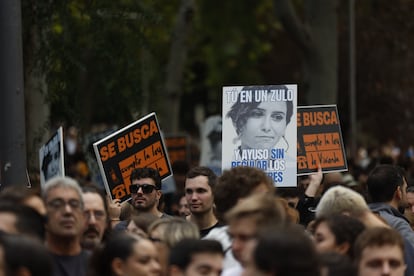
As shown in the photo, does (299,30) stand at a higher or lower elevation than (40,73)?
higher

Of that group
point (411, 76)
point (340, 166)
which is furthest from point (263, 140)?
point (411, 76)

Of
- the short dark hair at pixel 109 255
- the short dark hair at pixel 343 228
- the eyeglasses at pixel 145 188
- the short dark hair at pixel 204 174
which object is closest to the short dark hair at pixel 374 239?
the short dark hair at pixel 343 228

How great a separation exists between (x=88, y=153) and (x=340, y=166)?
15.5 feet

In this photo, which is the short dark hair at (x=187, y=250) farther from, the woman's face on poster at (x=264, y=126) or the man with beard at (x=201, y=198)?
the woman's face on poster at (x=264, y=126)

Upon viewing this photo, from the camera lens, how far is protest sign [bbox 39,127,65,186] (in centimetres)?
1143

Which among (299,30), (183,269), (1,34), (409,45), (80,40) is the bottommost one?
(183,269)

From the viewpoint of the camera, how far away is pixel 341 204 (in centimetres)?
906

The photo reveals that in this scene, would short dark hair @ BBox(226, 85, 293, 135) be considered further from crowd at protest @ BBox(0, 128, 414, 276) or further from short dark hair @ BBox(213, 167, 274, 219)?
short dark hair @ BBox(213, 167, 274, 219)

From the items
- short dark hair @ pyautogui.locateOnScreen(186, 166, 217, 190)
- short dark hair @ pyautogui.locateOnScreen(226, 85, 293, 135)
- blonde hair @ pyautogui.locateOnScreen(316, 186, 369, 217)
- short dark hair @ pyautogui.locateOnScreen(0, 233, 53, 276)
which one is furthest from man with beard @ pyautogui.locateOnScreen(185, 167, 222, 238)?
short dark hair @ pyautogui.locateOnScreen(0, 233, 53, 276)

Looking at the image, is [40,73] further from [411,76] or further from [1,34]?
[411,76]

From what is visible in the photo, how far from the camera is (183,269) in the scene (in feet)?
25.1

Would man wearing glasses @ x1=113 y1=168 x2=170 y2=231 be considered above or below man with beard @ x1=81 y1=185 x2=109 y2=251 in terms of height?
above

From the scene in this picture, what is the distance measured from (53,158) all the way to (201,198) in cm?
133

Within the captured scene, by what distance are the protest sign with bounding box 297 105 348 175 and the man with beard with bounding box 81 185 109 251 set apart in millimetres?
4485
